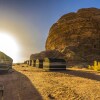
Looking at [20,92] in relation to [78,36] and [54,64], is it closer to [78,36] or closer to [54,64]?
[54,64]

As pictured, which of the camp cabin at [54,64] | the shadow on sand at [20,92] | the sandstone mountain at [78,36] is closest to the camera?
the shadow on sand at [20,92]

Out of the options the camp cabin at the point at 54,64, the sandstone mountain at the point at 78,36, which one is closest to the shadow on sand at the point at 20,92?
the camp cabin at the point at 54,64

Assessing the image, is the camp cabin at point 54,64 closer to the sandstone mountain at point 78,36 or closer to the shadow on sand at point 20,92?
the shadow on sand at point 20,92

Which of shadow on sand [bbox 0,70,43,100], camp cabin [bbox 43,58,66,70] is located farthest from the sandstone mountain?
shadow on sand [bbox 0,70,43,100]

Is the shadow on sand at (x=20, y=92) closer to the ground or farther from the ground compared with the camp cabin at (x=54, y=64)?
closer to the ground

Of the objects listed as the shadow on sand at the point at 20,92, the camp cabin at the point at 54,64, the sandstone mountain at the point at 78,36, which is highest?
the sandstone mountain at the point at 78,36

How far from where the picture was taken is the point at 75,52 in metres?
62.8

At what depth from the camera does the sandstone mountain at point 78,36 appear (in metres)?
62.9

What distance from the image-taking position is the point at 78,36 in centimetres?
7088

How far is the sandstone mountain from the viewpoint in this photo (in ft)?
206

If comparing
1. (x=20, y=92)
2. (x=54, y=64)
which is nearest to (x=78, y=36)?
(x=54, y=64)

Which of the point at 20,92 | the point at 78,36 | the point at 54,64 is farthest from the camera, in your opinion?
the point at 78,36

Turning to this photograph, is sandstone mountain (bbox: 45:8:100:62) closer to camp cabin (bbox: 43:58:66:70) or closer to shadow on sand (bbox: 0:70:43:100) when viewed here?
camp cabin (bbox: 43:58:66:70)

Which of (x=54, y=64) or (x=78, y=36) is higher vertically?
(x=78, y=36)
